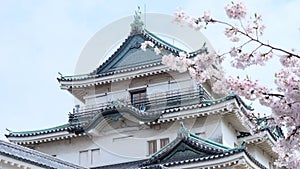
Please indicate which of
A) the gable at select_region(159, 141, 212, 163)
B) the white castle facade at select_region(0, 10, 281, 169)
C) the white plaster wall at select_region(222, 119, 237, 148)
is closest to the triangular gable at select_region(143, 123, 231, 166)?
the gable at select_region(159, 141, 212, 163)

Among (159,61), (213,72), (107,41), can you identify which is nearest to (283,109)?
(213,72)

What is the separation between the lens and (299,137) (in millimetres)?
7410

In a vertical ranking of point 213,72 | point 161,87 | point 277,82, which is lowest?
point 277,82

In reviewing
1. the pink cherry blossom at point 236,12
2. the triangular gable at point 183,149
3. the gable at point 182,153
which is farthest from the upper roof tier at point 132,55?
the pink cherry blossom at point 236,12

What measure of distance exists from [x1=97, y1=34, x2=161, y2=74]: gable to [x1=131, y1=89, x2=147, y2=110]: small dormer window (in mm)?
1340

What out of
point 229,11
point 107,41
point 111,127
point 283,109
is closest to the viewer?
point 283,109

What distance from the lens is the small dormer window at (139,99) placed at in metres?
24.0

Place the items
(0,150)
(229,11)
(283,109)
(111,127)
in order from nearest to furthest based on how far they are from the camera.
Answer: (283,109) < (229,11) < (0,150) < (111,127)

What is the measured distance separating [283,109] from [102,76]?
18395mm

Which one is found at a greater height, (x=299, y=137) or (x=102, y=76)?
(x=102, y=76)

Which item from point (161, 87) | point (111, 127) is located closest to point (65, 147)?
point (111, 127)

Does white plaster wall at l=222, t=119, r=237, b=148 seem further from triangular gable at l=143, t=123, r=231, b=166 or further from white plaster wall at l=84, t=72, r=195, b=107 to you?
triangular gable at l=143, t=123, r=231, b=166

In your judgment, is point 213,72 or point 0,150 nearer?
point 213,72

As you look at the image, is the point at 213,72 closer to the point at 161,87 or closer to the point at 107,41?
the point at 161,87
